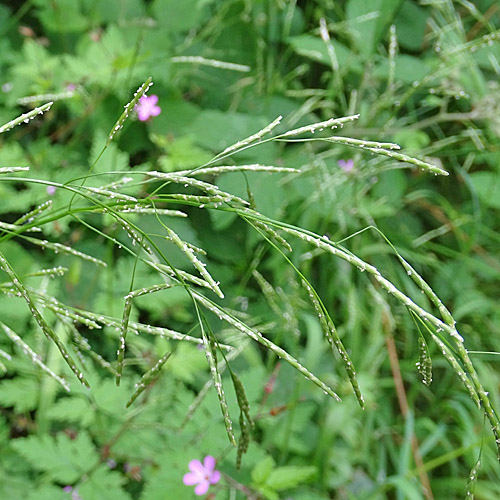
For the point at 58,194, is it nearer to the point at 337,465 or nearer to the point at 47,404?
the point at 47,404

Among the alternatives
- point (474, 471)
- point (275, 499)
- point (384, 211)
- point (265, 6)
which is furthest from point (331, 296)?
point (474, 471)

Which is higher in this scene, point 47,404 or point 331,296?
point 47,404

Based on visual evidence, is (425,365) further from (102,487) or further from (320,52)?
(320,52)

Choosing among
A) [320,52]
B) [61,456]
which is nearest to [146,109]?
[320,52]

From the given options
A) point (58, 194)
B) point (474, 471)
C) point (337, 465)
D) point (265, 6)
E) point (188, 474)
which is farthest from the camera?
point (265, 6)

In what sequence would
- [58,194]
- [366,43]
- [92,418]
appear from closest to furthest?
[92,418] → [58,194] → [366,43]

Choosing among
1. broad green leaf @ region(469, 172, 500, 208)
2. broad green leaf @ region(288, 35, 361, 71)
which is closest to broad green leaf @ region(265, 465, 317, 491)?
broad green leaf @ region(469, 172, 500, 208)

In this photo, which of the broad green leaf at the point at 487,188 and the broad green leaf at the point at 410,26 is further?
the broad green leaf at the point at 410,26

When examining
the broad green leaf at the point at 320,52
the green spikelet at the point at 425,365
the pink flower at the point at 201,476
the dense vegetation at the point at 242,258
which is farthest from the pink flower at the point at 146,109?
the green spikelet at the point at 425,365

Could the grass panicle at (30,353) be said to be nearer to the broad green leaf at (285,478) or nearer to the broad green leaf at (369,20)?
the broad green leaf at (285,478)
